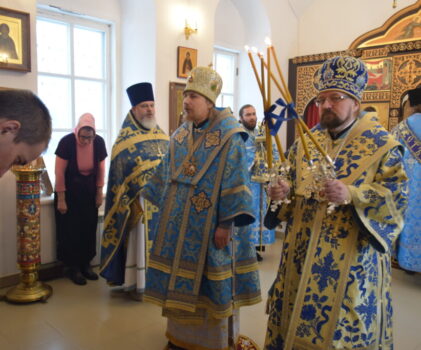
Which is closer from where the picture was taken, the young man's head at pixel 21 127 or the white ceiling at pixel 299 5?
the young man's head at pixel 21 127

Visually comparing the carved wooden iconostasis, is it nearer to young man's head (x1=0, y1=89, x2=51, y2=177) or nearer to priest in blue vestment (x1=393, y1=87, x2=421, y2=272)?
priest in blue vestment (x1=393, y1=87, x2=421, y2=272)

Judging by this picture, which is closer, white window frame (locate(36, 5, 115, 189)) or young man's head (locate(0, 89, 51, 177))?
young man's head (locate(0, 89, 51, 177))

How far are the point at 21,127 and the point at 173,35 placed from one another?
4103mm

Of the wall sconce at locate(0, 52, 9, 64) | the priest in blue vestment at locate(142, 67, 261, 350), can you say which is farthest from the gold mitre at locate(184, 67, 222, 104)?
the wall sconce at locate(0, 52, 9, 64)

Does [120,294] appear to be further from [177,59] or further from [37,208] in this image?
[177,59]

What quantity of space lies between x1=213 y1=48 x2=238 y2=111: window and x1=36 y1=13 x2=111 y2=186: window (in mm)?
1972

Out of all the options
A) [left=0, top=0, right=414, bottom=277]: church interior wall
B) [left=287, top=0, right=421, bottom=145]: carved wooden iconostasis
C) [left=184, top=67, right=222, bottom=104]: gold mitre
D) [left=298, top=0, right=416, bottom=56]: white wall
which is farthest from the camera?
[left=298, top=0, right=416, bottom=56]: white wall

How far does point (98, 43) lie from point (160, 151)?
2.11 metres

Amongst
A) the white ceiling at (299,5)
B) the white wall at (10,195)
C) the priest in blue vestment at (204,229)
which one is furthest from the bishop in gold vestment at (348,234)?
the white ceiling at (299,5)

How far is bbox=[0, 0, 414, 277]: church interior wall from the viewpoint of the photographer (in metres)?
3.78

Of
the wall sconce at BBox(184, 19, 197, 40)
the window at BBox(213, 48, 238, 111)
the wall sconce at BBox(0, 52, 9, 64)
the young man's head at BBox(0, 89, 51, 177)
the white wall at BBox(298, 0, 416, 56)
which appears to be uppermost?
the white wall at BBox(298, 0, 416, 56)

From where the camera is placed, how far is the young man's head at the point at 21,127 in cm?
113

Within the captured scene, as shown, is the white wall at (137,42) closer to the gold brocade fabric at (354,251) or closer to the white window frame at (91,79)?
the white window frame at (91,79)

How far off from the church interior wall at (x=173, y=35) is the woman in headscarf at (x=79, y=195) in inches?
7.9
